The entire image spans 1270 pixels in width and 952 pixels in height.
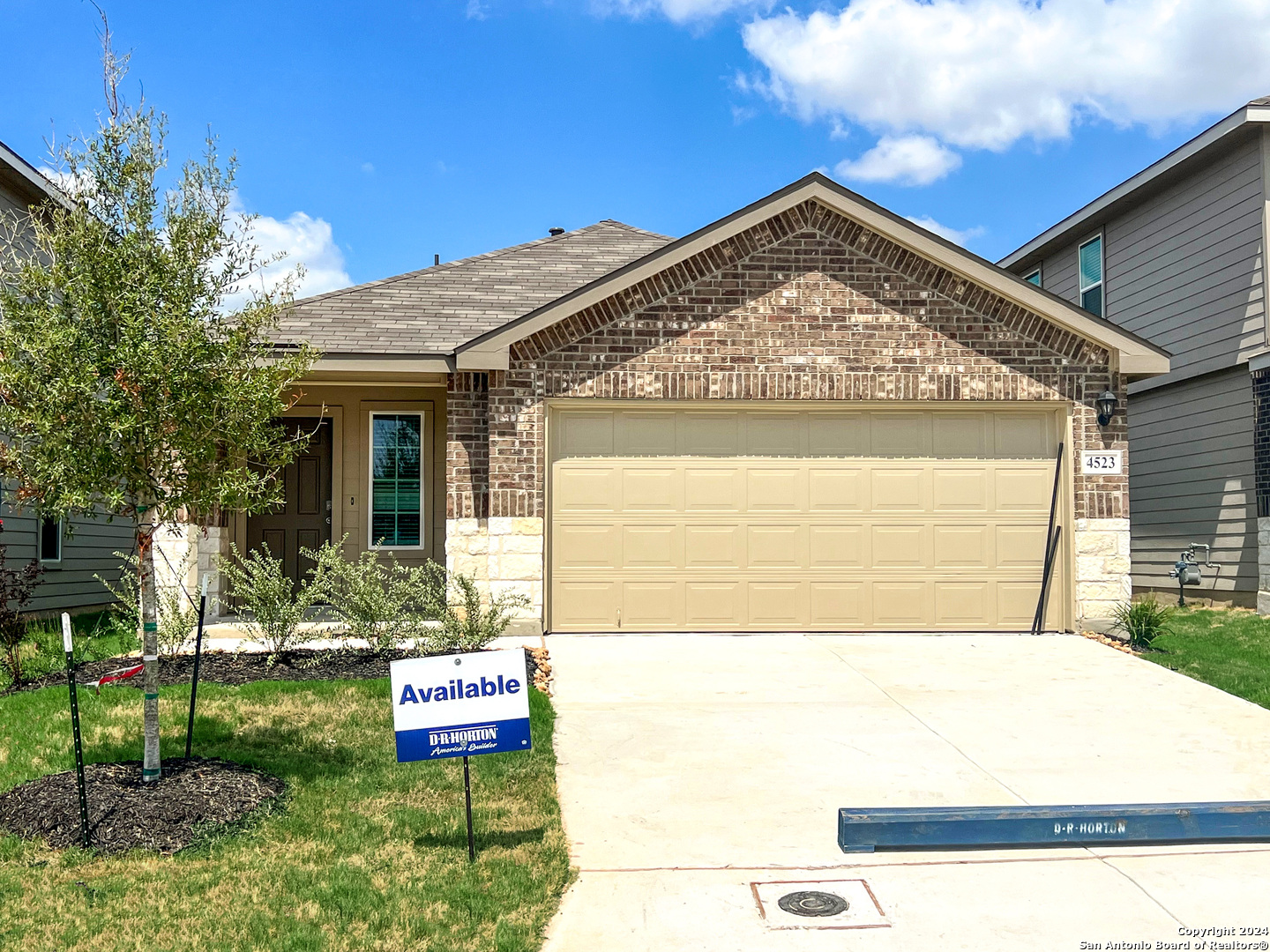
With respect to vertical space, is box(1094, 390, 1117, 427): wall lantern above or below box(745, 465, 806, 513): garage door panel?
above

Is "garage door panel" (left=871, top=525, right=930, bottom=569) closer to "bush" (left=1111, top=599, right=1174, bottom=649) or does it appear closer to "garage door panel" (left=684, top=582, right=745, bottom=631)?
"garage door panel" (left=684, top=582, right=745, bottom=631)

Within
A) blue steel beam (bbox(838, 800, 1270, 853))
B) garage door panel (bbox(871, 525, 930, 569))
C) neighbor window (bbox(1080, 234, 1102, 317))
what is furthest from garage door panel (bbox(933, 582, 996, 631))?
neighbor window (bbox(1080, 234, 1102, 317))

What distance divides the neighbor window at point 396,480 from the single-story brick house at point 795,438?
127cm

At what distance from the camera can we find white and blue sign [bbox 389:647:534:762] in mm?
5500

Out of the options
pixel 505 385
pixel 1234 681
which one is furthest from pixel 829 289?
pixel 1234 681

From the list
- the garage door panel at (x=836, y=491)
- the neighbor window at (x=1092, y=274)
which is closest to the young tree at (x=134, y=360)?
the garage door panel at (x=836, y=491)

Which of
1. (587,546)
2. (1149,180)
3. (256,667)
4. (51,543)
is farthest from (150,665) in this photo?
(1149,180)

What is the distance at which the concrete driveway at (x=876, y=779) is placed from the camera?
4.79 m

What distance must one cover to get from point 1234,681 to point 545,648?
653 cm

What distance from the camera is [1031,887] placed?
16.9 ft

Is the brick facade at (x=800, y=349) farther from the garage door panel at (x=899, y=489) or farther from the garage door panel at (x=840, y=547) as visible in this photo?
the garage door panel at (x=840, y=547)

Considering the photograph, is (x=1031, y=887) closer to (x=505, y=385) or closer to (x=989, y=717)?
(x=989, y=717)

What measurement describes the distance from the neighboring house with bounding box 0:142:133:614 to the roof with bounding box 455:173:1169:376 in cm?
693

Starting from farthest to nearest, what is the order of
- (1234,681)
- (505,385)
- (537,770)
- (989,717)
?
(505,385)
(1234,681)
(989,717)
(537,770)
